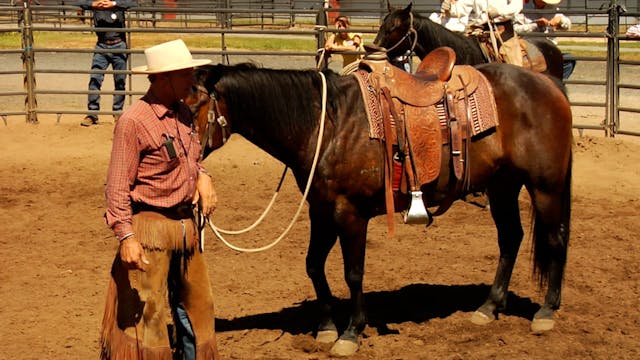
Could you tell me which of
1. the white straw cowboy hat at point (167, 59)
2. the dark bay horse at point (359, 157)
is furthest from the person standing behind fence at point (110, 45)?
the white straw cowboy hat at point (167, 59)

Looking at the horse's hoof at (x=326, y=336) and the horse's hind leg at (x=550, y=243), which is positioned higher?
the horse's hind leg at (x=550, y=243)

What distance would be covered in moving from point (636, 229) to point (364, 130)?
3811mm

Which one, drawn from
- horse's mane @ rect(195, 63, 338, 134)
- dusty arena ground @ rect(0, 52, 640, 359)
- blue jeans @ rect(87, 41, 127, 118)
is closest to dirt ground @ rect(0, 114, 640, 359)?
dusty arena ground @ rect(0, 52, 640, 359)

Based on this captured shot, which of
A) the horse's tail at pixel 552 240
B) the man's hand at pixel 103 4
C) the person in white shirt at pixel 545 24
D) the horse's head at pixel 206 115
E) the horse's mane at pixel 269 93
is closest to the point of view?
the horse's head at pixel 206 115

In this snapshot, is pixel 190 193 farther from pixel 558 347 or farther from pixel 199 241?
pixel 558 347

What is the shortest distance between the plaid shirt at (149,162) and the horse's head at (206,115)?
1.67 ft

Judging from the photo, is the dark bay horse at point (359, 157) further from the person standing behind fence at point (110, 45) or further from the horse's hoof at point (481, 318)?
the person standing behind fence at point (110, 45)

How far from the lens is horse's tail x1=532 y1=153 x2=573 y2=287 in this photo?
6147mm

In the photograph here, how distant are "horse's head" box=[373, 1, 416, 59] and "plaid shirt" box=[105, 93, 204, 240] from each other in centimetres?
515

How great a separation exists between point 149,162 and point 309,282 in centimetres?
280

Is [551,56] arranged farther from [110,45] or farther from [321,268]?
[110,45]

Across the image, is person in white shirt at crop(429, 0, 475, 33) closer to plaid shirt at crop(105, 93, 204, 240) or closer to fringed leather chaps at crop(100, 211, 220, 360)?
plaid shirt at crop(105, 93, 204, 240)

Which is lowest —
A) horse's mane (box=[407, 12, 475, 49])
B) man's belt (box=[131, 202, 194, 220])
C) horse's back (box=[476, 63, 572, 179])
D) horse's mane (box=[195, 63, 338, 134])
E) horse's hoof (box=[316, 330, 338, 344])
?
horse's hoof (box=[316, 330, 338, 344])

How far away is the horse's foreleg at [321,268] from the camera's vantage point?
19.1ft
